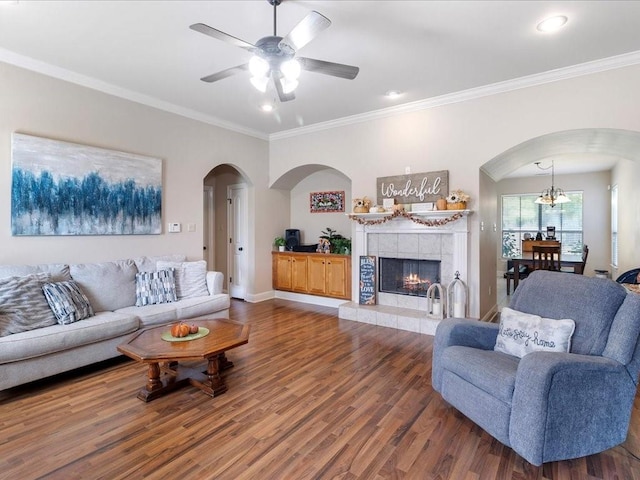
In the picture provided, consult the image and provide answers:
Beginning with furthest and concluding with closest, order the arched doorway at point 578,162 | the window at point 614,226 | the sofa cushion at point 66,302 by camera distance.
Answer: the window at point 614,226 → the arched doorway at point 578,162 → the sofa cushion at point 66,302

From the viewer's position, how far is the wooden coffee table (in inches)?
98.8

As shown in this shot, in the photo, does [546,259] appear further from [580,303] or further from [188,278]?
[188,278]

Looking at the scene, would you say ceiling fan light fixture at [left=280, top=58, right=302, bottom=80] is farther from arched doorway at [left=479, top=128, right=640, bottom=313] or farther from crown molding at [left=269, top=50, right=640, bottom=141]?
arched doorway at [left=479, top=128, right=640, bottom=313]

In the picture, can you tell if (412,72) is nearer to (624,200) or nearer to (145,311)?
(145,311)

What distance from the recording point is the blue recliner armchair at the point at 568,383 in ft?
5.88

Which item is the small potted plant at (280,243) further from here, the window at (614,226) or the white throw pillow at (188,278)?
the window at (614,226)

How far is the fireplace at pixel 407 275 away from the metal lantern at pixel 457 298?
0.98 ft

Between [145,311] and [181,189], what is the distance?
194 centimetres

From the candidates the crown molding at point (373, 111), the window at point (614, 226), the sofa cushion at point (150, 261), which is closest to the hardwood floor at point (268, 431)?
the sofa cushion at point (150, 261)

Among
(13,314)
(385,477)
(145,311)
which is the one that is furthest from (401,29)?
(13,314)

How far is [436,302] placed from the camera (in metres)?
4.48

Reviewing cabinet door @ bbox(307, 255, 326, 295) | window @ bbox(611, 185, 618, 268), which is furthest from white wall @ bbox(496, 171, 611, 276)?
cabinet door @ bbox(307, 255, 326, 295)

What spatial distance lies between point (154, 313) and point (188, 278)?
0.75m

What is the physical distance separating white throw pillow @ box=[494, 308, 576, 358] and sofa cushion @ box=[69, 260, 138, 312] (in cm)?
359
